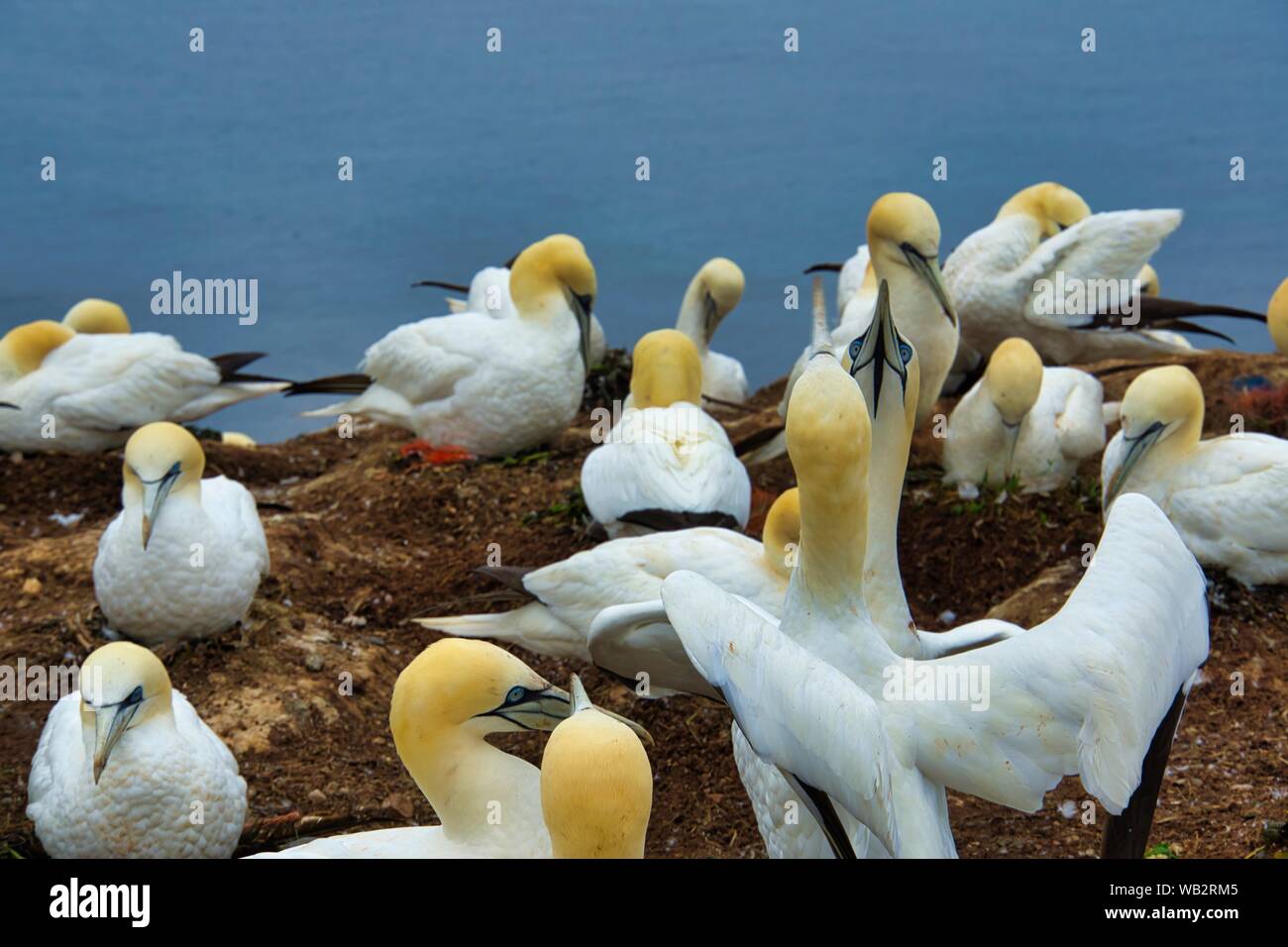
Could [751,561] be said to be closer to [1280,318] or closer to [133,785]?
[133,785]

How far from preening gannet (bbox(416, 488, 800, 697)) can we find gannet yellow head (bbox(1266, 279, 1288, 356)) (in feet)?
16.2

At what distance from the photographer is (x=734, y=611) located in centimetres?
384

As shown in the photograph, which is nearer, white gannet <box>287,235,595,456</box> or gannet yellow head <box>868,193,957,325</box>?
gannet yellow head <box>868,193,957,325</box>

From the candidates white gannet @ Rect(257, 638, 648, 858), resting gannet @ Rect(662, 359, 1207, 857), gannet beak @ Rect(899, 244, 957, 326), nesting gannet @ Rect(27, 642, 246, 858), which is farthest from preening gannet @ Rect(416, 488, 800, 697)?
gannet beak @ Rect(899, 244, 957, 326)

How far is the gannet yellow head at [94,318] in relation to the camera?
11.0 m

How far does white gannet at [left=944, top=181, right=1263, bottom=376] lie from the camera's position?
9.16m

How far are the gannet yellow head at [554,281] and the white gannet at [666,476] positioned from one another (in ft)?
5.92

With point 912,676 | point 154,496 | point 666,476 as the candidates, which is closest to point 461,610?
point 666,476

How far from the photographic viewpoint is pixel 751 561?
5.73m

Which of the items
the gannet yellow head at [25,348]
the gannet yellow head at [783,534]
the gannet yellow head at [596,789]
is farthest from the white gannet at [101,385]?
the gannet yellow head at [596,789]

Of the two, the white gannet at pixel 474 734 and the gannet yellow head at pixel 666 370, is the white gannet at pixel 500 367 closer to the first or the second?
the gannet yellow head at pixel 666 370

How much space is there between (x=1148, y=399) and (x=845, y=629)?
302 centimetres

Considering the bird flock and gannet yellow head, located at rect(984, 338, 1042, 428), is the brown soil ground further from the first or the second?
gannet yellow head, located at rect(984, 338, 1042, 428)

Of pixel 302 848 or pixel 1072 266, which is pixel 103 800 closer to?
pixel 302 848
